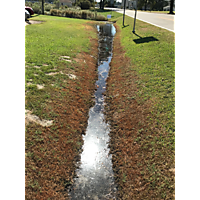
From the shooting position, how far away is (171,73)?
10672 millimetres

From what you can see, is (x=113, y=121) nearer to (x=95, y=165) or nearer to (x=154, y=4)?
→ (x=95, y=165)

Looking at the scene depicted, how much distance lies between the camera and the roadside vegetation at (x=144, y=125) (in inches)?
219

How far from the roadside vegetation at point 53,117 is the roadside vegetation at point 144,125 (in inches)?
68.7

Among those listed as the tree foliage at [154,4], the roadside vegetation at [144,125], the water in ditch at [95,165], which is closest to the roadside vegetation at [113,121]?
the roadside vegetation at [144,125]

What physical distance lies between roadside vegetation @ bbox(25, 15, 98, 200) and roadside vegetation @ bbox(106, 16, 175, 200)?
1.74 m

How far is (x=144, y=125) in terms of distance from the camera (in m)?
7.68

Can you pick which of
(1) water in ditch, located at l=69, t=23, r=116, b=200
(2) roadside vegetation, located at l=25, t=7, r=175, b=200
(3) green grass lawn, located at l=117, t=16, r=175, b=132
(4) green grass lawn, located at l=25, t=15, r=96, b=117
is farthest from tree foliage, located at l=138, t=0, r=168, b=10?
(1) water in ditch, located at l=69, t=23, r=116, b=200

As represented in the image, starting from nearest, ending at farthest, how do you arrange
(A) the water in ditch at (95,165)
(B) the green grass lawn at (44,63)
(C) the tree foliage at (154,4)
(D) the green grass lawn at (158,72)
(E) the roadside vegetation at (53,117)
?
(E) the roadside vegetation at (53,117)
(A) the water in ditch at (95,165)
(D) the green grass lawn at (158,72)
(B) the green grass lawn at (44,63)
(C) the tree foliage at (154,4)

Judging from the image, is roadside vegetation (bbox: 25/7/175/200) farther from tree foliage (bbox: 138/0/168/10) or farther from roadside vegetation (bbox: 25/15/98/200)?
tree foliage (bbox: 138/0/168/10)

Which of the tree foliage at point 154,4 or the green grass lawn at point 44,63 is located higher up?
the tree foliage at point 154,4

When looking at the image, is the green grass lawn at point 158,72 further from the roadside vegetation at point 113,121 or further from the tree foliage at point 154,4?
the tree foliage at point 154,4

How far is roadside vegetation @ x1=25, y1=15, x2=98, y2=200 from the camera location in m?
5.52
